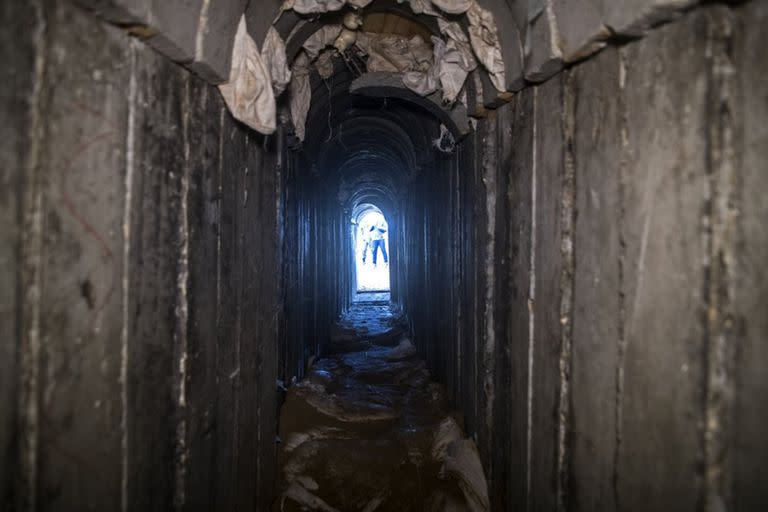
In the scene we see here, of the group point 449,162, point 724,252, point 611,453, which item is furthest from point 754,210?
point 449,162

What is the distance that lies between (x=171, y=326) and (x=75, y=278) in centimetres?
58

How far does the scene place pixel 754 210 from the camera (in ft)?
3.86

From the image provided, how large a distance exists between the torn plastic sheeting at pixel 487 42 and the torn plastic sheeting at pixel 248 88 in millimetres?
1368

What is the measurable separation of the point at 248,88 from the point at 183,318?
1247 mm

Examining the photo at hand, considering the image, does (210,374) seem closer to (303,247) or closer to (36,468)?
(36,468)

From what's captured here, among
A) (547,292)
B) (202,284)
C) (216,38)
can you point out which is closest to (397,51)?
(216,38)

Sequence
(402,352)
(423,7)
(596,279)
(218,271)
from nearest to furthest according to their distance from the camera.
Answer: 1. (596,279)
2. (218,271)
3. (423,7)
4. (402,352)

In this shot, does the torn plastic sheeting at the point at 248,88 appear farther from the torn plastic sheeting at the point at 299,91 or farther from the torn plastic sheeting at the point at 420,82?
the torn plastic sheeting at the point at 420,82

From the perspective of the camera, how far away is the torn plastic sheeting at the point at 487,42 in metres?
2.63

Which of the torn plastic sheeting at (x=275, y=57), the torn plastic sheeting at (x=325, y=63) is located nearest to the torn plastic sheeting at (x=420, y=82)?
the torn plastic sheeting at (x=325, y=63)

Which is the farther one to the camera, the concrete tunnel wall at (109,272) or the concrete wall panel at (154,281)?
the concrete wall panel at (154,281)

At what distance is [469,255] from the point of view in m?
3.77

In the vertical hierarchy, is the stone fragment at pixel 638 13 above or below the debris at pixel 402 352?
above

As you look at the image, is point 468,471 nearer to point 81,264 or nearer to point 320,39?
point 81,264
